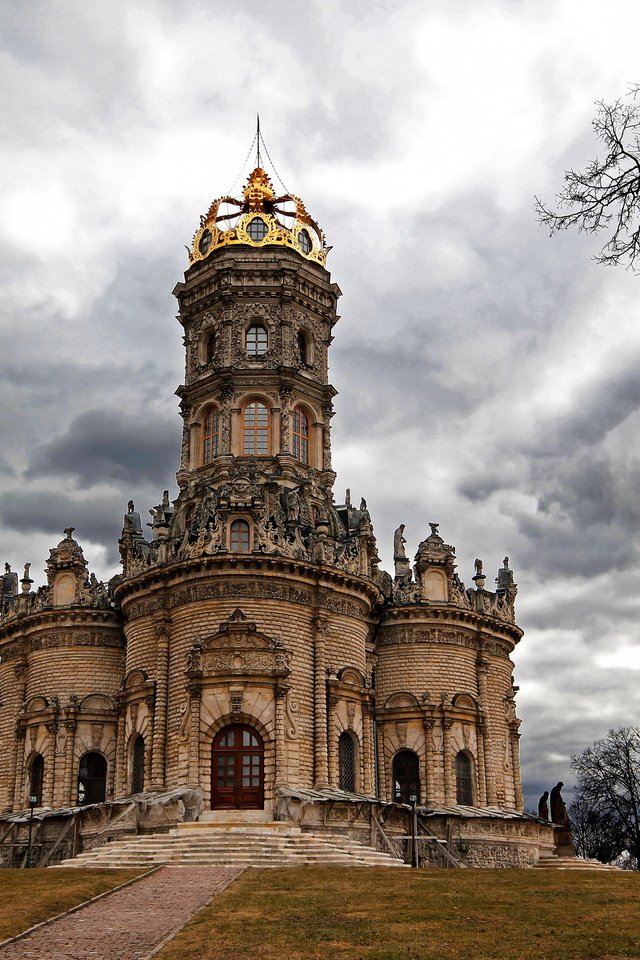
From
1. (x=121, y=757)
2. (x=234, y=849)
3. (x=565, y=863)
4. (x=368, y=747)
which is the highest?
(x=368, y=747)

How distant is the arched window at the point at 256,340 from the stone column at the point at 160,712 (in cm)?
1602

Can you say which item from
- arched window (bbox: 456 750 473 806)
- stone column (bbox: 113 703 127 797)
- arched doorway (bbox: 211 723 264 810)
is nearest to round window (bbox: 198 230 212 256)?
stone column (bbox: 113 703 127 797)

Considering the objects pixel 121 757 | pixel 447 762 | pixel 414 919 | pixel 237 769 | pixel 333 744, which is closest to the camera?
pixel 414 919

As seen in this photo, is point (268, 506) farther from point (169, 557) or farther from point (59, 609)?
point (59, 609)

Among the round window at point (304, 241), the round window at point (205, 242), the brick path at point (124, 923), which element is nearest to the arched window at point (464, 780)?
the brick path at point (124, 923)

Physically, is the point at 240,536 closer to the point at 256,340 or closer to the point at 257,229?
the point at 256,340

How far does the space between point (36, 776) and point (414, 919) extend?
1360 inches

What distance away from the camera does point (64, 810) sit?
151 ft

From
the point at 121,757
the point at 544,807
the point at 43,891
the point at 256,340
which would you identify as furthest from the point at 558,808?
the point at 43,891

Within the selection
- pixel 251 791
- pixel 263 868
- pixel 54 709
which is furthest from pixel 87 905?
pixel 54 709

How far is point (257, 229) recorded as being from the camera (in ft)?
189

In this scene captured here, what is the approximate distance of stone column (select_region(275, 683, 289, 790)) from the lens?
42.2 metres

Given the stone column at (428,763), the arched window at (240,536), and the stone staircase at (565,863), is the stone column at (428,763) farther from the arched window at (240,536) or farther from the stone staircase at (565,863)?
the arched window at (240,536)

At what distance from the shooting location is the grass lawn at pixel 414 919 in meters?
16.3
